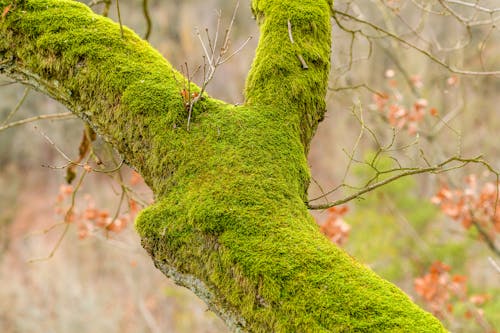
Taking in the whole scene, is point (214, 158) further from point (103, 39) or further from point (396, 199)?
point (396, 199)

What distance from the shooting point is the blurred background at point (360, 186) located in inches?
190

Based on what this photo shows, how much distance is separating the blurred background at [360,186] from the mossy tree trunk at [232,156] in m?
0.34

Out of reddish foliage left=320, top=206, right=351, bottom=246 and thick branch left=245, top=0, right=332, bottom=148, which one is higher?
reddish foliage left=320, top=206, right=351, bottom=246

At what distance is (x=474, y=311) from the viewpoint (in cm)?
525

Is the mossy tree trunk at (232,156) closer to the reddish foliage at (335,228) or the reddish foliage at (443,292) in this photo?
the reddish foliage at (335,228)

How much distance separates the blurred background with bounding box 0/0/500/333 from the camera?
4.84 metres

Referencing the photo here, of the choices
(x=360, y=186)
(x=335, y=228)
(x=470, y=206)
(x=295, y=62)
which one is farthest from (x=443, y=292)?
(x=295, y=62)

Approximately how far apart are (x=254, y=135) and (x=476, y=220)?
418 centimetres

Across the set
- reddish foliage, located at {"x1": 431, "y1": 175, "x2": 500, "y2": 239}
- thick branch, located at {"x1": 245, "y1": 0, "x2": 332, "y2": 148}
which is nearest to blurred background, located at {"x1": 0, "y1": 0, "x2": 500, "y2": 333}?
reddish foliage, located at {"x1": 431, "y1": 175, "x2": 500, "y2": 239}

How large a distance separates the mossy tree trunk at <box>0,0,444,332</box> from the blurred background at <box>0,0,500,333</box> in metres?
0.34

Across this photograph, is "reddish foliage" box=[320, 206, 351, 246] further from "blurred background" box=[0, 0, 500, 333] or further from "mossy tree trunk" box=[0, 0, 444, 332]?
"mossy tree trunk" box=[0, 0, 444, 332]

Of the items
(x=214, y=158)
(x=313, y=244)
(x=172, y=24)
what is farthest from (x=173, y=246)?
(x=172, y=24)

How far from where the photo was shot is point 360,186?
5.60m

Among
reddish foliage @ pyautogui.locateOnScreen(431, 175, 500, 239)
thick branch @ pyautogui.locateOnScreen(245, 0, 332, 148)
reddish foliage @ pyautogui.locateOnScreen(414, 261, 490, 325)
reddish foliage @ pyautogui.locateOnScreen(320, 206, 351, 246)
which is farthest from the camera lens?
reddish foliage @ pyautogui.locateOnScreen(414, 261, 490, 325)
